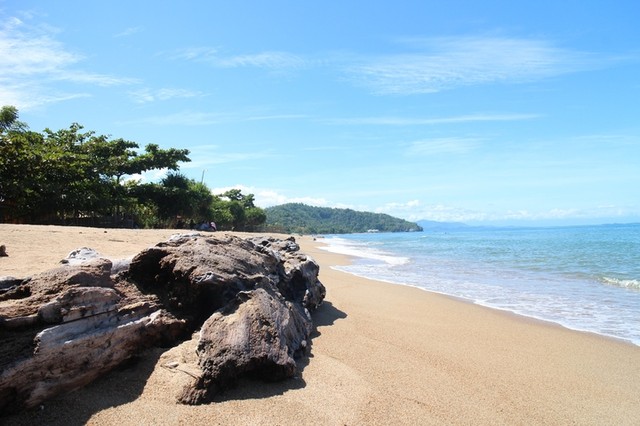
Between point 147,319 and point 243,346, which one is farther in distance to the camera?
point 147,319

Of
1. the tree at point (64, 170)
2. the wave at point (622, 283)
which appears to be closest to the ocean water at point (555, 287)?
the wave at point (622, 283)

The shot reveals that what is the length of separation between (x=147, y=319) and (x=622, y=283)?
13450 mm

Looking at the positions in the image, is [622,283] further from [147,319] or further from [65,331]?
[65,331]

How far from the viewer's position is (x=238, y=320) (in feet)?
13.0

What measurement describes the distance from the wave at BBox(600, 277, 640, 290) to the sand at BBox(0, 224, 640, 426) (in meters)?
6.33

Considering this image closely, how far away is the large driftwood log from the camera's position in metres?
2.96

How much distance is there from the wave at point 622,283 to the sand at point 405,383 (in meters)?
6.33

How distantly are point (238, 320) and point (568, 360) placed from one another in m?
4.64

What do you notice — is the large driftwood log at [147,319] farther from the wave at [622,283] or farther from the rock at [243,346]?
the wave at [622,283]

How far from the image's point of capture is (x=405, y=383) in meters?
4.22

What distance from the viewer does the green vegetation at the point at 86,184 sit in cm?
1912

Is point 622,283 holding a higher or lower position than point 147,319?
lower

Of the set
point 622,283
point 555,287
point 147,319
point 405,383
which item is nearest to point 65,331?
point 147,319

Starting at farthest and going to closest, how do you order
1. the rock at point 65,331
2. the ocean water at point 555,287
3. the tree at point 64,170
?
the tree at point 64,170, the ocean water at point 555,287, the rock at point 65,331
